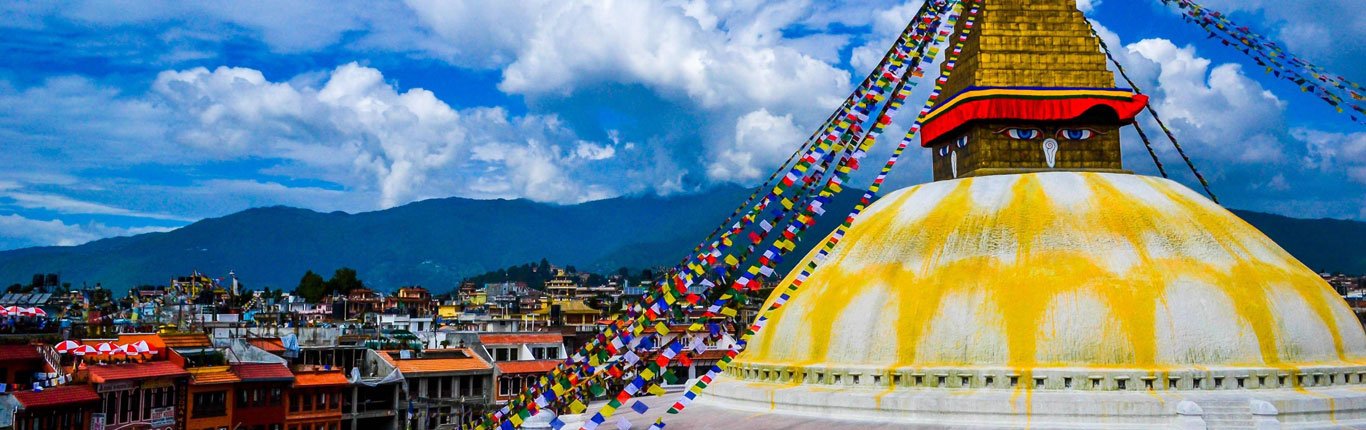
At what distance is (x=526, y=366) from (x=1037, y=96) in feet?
96.8

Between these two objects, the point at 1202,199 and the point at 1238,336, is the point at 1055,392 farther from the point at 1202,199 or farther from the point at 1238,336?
the point at 1202,199

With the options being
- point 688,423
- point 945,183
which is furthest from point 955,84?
point 688,423

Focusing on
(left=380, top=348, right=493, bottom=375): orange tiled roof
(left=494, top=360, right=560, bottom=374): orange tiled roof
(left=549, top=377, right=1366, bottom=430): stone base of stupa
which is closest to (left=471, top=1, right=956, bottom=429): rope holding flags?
(left=549, top=377, right=1366, bottom=430): stone base of stupa

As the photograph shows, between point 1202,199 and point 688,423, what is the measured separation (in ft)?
33.4

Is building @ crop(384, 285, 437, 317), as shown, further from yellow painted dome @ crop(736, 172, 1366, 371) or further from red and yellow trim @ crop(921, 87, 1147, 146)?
yellow painted dome @ crop(736, 172, 1366, 371)

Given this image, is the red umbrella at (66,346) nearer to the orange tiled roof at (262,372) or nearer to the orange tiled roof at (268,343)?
the orange tiled roof at (262,372)

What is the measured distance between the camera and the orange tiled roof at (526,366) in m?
44.8

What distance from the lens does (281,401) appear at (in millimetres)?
35969

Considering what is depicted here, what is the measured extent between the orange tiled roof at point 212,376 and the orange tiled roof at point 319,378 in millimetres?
2801

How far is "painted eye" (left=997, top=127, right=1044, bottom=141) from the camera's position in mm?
20703

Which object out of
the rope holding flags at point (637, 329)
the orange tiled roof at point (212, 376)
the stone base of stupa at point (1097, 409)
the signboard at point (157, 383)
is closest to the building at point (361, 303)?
the orange tiled roof at point (212, 376)

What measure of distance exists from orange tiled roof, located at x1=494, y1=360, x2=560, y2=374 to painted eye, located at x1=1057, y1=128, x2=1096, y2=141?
28.4m

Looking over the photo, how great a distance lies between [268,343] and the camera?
4078cm

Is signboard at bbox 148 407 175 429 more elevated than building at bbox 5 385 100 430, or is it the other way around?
building at bbox 5 385 100 430
